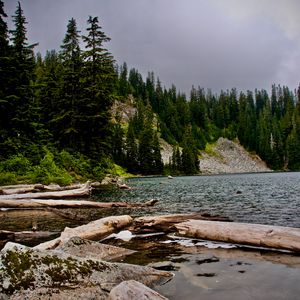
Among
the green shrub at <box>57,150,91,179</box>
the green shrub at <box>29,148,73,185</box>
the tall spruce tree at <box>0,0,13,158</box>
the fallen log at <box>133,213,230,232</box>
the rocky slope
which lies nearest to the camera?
the fallen log at <box>133,213,230,232</box>

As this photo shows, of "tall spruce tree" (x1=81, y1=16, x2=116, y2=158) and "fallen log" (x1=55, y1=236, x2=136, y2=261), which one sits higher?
"tall spruce tree" (x1=81, y1=16, x2=116, y2=158)

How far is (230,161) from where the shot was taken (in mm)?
183250

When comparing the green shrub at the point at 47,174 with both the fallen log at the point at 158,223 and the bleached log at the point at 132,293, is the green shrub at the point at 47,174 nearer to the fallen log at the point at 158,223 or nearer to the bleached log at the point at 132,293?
the fallen log at the point at 158,223

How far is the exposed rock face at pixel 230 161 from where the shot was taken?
555ft

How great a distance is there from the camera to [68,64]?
42.8 m

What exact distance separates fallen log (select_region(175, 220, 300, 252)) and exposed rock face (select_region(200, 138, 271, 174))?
15181 cm

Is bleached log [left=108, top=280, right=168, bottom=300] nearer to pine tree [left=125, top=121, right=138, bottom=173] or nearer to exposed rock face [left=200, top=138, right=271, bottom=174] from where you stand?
pine tree [left=125, top=121, right=138, bottom=173]

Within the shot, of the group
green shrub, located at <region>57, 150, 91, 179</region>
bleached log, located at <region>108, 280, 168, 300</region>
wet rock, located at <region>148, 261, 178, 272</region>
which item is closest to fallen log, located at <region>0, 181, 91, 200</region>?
green shrub, located at <region>57, 150, 91, 179</region>

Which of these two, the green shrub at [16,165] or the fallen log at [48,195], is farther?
the green shrub at [16,165]

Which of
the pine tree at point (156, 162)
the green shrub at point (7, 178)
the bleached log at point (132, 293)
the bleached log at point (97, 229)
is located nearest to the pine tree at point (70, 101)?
the green shrub at point (7, 178)

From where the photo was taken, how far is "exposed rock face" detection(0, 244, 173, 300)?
506 centimetres

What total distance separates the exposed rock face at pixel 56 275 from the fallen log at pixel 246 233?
11.4 feet

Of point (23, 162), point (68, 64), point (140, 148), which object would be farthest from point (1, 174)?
point (140, 148)

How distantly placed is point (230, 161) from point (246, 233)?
179768 millimetres
